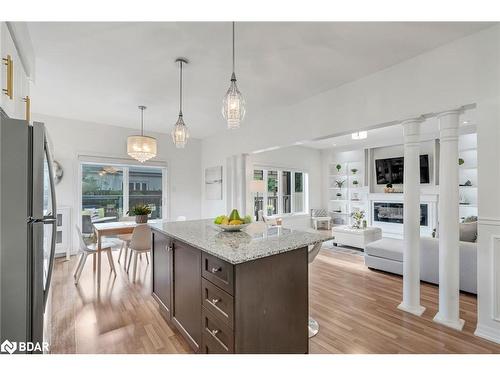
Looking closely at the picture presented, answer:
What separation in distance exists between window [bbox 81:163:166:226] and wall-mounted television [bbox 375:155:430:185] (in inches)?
223

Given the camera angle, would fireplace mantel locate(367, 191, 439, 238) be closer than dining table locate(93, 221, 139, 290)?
No

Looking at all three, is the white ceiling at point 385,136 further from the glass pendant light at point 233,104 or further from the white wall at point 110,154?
the white wall at point 110,154

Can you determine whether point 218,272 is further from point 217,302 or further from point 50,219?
point 50,219

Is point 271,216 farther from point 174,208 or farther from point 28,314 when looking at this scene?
point 28,314

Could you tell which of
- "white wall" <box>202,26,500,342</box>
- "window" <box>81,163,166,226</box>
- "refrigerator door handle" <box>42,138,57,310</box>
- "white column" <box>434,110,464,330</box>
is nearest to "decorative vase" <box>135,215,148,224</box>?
"window" <box>81,163,166,226</box>

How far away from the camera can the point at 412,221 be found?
2.47 m

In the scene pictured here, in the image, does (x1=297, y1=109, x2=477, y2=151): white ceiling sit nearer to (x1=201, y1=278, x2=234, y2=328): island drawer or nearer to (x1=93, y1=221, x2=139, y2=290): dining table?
(x1=93, y1=221, x2=139, y2=290): dining table

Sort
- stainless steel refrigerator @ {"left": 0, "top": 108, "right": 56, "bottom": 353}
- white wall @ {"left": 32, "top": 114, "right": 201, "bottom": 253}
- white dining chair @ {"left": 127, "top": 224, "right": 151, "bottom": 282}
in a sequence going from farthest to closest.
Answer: white wall @ {"left": 32, "top": 114, "right": 201, "bottom": 253} → white dining chair @ {"left": 127, "top": 224, "right": 151, "bottom": 282} → stainless steel refrigerator @ {"left": 0, "top": 108, "right": 56, "bottom": 353}

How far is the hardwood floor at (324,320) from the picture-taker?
187 cm

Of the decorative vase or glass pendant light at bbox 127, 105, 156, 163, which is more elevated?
glass pendant light at bbox 127, 105, 156, 163

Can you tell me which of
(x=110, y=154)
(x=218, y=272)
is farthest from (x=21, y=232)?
(x=110, y=154)

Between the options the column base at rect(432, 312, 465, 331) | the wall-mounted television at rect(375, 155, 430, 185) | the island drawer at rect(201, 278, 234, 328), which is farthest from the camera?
the wall-mounted television at rect(375, 155, 430, 185)

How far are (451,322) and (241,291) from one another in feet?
6.94

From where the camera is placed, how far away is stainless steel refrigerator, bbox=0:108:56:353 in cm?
109
